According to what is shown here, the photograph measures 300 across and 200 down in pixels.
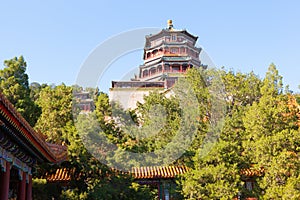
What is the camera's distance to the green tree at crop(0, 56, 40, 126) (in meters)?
14.6

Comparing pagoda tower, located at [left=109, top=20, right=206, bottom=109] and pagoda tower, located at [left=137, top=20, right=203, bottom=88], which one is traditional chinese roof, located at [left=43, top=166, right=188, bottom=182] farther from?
pagoda tower, located at [left=137, top=20, right=203, bottom=88]

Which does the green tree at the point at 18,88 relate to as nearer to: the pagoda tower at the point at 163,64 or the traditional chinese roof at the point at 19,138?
the traditional chinese roof at the point at 19,138

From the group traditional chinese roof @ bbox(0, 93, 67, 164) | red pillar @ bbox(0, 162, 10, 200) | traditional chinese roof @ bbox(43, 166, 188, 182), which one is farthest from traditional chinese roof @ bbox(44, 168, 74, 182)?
red pillar @ bbox(0, 162, 10, 200)

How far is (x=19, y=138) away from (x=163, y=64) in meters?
25.5

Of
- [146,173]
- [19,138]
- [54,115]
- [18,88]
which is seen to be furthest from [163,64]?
[19,138]

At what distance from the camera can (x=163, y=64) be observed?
31062mm

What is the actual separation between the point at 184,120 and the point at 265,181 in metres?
4.04

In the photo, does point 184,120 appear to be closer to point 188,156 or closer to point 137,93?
point 188,156

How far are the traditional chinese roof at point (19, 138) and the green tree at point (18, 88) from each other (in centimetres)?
693

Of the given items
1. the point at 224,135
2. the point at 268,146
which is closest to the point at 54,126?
the point at 224,135

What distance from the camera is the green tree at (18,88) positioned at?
575 inches

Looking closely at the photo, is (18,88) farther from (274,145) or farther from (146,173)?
(274,145)

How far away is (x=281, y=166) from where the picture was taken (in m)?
11.1

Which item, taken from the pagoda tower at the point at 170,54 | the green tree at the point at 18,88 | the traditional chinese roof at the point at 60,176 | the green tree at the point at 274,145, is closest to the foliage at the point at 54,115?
the green tree at the point at 18,88
